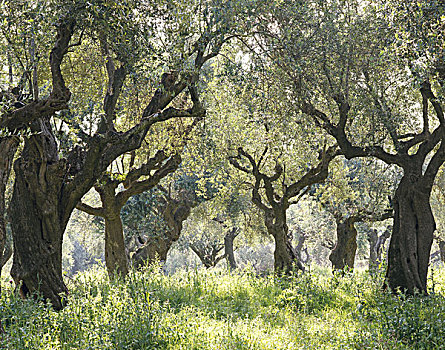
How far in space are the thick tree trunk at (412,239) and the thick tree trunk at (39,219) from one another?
8024 mm

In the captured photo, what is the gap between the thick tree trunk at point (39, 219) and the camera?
10.0m

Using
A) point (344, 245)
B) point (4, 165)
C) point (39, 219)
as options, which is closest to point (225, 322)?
point (39, 219)

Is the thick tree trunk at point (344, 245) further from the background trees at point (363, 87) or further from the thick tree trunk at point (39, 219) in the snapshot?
the thick tree trunk at point (39, 219)

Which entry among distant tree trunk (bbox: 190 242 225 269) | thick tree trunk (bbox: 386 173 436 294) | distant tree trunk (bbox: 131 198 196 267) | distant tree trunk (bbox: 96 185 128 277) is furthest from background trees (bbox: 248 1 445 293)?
distant tree trunk (bbox: 190 242 225 269)

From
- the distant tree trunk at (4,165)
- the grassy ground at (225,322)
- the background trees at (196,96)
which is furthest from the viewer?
the background trees at (196,96)

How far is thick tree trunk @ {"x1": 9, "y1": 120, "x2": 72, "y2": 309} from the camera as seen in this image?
32.9 ft

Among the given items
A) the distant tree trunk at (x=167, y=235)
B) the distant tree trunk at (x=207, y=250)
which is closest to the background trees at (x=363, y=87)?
the distant tree trunk at (x=167, y=235)

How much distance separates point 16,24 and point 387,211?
15425 mm

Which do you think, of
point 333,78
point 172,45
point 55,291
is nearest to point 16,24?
point 172,45

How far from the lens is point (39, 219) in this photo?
1028cm

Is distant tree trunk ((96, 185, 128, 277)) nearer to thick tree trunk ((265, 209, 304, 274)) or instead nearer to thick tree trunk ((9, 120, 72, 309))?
thick tree trunk ((9, 120, 72, 309))

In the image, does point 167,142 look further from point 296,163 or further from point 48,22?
point 48,22

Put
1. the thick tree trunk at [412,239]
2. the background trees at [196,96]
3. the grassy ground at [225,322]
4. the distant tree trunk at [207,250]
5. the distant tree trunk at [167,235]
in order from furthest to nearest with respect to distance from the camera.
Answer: the distant tree trunk at [207,250] < the distant tree trunk at [167,235] < the thick tree trunk at [412,239] < the background trees at [196,96] < the grassy ground at [225,322]

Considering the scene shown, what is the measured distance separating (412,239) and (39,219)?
9.00m
